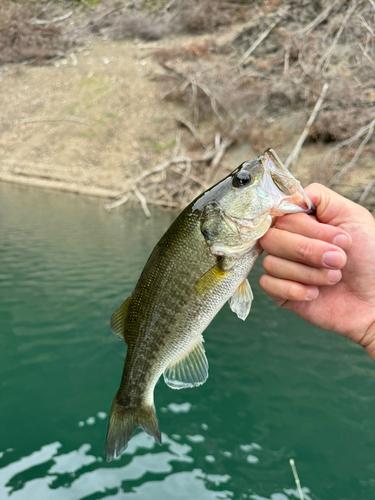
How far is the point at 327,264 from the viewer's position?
1.92 m

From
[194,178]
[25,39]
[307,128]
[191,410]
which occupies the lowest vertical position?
[194,178]

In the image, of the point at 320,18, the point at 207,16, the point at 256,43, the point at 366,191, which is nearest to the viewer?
the point at 366,191

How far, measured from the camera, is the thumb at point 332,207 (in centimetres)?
227

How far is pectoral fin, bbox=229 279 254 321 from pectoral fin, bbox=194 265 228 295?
0.23 metres

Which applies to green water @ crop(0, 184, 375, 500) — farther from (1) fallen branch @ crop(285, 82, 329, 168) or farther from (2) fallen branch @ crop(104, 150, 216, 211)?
(1) fallen branch @ crop(285, 82, 329, 168)

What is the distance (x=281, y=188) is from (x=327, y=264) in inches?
18.7

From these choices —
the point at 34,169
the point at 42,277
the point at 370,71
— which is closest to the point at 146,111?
the point at 34,169

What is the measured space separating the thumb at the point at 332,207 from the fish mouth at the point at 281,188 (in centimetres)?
24

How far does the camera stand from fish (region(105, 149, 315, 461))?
2.06m

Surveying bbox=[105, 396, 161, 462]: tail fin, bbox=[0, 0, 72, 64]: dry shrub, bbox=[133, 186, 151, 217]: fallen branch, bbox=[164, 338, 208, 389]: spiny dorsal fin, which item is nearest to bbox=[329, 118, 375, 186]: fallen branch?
bbox=[133, 186, 151, 217]: fallen branch

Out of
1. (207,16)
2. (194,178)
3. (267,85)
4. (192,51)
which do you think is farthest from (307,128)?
(207,16)

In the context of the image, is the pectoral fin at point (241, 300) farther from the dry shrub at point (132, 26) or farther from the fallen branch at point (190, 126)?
the dry shrub at point (132, 26)

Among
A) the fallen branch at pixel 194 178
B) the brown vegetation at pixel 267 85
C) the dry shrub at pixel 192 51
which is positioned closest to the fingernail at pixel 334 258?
the brown vegetation at pixel 267 85

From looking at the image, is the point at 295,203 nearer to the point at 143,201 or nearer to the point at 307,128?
the point at 143,201
